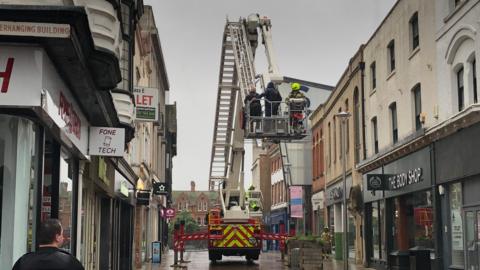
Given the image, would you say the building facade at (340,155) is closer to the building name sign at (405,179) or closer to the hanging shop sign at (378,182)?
the hanging shop sign at (378,182)

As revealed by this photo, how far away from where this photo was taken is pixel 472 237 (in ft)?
55.9

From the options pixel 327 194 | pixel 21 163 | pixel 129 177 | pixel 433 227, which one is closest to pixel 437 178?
pixel 433 227

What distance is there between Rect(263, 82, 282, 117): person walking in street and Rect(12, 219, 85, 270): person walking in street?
17721 millimetres

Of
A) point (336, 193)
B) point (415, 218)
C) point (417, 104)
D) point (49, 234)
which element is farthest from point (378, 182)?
point (49, 234)

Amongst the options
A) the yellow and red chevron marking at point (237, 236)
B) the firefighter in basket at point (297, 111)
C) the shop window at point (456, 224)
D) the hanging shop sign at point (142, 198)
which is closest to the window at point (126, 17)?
the firefighter in basket at point (297, 111)

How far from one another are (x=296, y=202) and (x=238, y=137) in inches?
805

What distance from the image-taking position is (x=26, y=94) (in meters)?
7.09

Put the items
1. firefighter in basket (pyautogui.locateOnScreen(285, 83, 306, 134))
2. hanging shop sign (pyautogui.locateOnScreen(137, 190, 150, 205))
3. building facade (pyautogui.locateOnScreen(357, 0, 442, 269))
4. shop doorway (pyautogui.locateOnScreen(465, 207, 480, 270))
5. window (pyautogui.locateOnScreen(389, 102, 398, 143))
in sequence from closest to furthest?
1. shop doorway (pyautogui.locateOnScreen(465, 207, 480, 270))
2. building facade (pyautogui.locateOnScreen(357, 0, 442, 269))
3. firefighter in basket (pyautogui.locateOnScreen(285, 83, 306, 134))
4. window (pyautogui.locateOnScreen(389, 102, 398, 143))
5. hanging shop sign (pyautogui.locateOnScreen(137, 190, 150, 205))

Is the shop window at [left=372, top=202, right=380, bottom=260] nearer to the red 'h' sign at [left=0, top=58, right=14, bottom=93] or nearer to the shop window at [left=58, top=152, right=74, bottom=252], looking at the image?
the shop window at [left=58, top=152, right=74, bottom=252]

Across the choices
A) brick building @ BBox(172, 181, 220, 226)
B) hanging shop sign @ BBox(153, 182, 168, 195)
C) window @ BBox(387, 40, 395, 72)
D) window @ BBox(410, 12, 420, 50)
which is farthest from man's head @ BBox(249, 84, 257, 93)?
brick building @ BBox(172, 181, 220, 226)

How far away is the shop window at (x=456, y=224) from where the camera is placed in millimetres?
18000

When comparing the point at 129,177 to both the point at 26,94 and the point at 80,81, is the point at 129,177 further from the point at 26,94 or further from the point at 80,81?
the point at 26,94

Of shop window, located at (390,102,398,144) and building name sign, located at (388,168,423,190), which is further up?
shop window, located at (390,102,398,144)

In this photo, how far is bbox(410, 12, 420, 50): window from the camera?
22.0 meters
